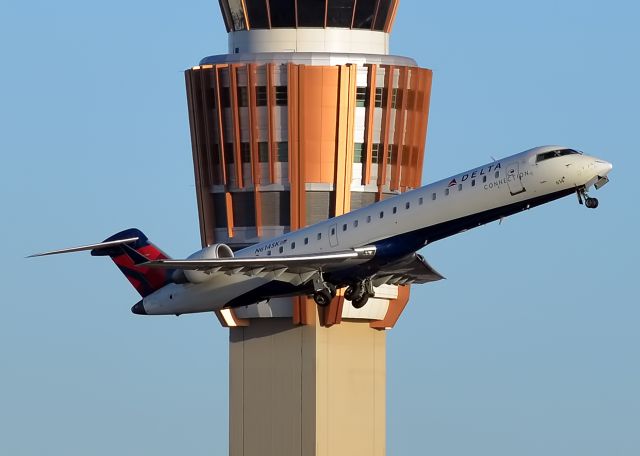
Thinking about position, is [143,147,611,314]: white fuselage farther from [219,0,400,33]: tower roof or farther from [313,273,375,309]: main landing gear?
[219,0,400,33]: tower roof

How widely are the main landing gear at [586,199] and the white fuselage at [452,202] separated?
9.6 inches

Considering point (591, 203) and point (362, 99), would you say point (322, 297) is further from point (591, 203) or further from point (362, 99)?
point (362, 99)

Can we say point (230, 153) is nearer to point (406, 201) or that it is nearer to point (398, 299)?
point (398, 299)

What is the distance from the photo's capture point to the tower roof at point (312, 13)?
545ft

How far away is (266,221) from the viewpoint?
16638 centimetres

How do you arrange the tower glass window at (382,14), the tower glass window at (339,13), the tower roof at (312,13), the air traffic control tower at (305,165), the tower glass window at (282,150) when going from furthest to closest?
the tower glass window at (382,14), the tower roof at (312,13), the tower glass window at (282,150), the tower glass window at (339,13), the air traffic control tower at (305,165)

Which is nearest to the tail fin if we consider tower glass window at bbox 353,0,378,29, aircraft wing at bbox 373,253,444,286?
aircraft wing at bbox 373,253,444,286

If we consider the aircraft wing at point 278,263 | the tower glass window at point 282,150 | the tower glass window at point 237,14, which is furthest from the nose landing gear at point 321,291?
the tower glass window at point 237,14

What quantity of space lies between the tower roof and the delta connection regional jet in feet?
45.5

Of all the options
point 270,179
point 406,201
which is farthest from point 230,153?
point 406,201

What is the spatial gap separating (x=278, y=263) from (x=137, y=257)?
38.8 feet

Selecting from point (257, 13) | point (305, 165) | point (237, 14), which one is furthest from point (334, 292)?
point (237, 14)

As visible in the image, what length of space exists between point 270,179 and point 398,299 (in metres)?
8.22

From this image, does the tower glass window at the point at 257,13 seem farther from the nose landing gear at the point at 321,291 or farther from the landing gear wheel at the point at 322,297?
the landing gear wheel at the point at 322,297
